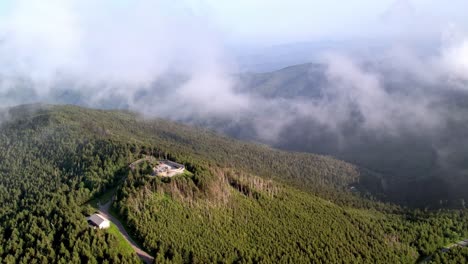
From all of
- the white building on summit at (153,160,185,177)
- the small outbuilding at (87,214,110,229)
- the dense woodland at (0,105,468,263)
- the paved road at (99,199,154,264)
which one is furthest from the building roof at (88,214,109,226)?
the white building on summit at (153,160,185,177)

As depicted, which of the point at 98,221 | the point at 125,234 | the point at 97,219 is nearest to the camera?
the point at 98,221

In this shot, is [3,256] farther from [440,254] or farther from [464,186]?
[464,186]

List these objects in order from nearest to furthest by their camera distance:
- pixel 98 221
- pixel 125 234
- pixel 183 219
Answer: pixel 98 221, pixel 125 234, pixel 183 219

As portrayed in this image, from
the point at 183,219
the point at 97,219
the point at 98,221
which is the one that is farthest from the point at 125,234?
the point at 183,219

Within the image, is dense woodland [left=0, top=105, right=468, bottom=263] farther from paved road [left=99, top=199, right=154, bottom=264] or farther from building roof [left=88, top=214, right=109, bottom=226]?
building roof [left=88, top=214, right=109, bottom=226]

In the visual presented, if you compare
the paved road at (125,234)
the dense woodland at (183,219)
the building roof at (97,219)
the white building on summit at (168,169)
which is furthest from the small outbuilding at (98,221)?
the white building on summit at (168,169)

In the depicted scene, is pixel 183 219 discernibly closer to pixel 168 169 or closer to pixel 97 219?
pixel 97 219

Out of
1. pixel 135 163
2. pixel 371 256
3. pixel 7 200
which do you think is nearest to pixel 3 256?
pixel 7 200
